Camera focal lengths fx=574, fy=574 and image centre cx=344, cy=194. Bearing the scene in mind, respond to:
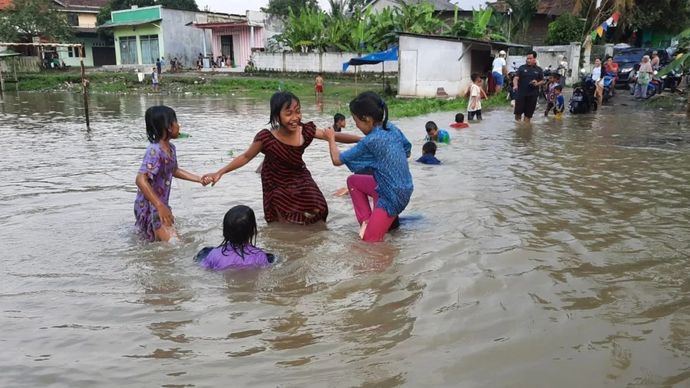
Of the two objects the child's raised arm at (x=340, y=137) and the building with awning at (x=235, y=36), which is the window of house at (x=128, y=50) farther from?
the child's raised arm at (x=340, y=137)

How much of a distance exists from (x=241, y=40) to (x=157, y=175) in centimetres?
3921

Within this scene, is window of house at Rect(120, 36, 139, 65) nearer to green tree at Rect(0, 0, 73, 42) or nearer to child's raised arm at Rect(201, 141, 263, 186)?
green tree at Rect(0, 0, 73, 42)

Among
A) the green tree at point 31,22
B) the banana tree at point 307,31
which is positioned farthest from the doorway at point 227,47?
the green tree at point 31,22

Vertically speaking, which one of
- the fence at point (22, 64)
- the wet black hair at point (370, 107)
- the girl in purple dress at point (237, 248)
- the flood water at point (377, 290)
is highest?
the fence at point (22, 64)

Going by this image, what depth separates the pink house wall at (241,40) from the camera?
41.6m

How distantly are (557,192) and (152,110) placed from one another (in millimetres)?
4778

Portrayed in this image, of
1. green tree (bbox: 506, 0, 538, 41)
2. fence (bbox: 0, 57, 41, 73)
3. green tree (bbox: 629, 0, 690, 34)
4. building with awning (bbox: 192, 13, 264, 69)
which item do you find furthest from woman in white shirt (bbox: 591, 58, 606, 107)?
fence (bbox: 0, 57, 41, 73)

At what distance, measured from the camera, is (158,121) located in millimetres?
4801

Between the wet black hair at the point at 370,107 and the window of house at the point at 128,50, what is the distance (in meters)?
44.6

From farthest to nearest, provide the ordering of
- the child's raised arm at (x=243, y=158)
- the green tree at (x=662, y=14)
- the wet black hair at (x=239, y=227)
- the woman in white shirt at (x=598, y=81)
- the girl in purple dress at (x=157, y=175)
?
the green tree at (x=662, y=14), the woman in white shirt at (x=598, y=81), the child's raised arm at (x=243, y=158), the girl in purple dress at (x=157, y=175), the wet black hair at (x=239, y=227)

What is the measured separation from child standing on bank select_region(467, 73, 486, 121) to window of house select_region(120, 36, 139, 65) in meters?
36.8

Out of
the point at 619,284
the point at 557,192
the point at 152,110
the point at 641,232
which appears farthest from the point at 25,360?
the point at 557,192

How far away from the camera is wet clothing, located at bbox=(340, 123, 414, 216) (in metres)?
4.79

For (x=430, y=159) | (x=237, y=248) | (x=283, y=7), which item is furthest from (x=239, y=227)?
(x=283, y=7)
